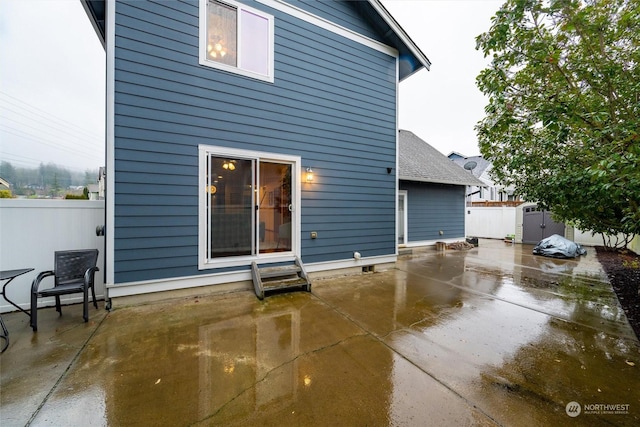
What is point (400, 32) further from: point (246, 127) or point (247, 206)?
point (247, 206)

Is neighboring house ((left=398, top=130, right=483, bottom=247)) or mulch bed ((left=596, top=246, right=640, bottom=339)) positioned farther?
neighboring house ((left=398, top=130, right=483, bottom=247))

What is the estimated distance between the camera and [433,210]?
30.8ft

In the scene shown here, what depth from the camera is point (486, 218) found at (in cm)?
1221

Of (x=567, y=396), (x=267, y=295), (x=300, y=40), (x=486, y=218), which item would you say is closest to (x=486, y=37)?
(x=300, y=40)

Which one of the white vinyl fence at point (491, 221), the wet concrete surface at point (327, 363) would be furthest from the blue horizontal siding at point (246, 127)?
the white vinyl fence at point (491, 221)

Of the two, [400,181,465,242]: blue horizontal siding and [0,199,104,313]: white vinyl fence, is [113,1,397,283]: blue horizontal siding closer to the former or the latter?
[0,199,104,313]: white vinyl fence

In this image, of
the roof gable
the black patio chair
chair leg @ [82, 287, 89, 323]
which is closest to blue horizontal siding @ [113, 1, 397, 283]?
the roof gable

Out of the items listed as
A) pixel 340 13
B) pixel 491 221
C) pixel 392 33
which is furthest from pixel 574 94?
pixel 491 221

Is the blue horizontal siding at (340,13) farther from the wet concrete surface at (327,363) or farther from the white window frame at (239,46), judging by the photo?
the wet concrete surface at (327,363)

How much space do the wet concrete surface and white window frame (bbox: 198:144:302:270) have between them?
0.63 meters

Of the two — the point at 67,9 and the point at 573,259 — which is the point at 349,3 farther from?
the point at 573,259

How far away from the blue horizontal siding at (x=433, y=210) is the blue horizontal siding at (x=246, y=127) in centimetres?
322

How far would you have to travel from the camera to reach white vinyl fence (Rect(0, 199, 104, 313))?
10.9ft

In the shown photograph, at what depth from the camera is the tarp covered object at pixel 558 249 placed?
7.74 metres
